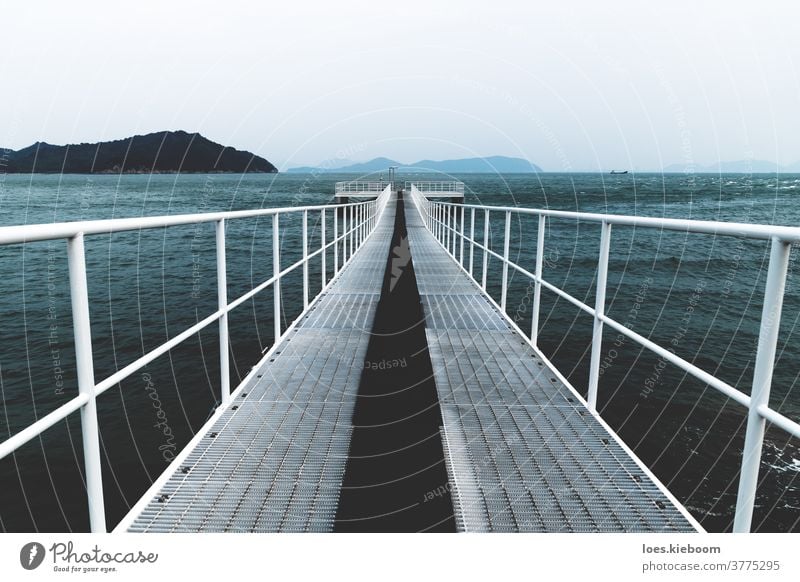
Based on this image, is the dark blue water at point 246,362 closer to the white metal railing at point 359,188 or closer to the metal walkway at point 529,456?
the metal walkway at point 529,456

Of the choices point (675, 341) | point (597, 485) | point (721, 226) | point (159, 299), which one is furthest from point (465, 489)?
point (159, 299)

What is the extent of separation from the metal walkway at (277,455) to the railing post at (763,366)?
149 centimetres

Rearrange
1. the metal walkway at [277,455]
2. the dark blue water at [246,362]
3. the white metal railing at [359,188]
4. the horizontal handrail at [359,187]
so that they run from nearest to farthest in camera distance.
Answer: the metal walkway at [277,455]
the dark blue water at [246,362]
the white metal railing at [359,188]
the horizontal handrail at [359,187]

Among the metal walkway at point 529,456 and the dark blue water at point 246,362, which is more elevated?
the metal walkway at point 529,456

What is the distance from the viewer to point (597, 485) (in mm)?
2455

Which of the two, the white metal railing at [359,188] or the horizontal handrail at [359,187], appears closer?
the white metal railing at [359,188]

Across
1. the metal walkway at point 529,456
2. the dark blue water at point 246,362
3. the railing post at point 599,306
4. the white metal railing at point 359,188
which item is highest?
the white metal railing at point 359,188

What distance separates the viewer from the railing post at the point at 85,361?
1591 millimetres

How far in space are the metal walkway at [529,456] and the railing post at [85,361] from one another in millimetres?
1347

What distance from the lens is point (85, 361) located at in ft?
5.50

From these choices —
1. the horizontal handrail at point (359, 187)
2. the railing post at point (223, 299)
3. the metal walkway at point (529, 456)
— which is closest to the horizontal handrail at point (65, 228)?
the railing post at point (223, 299)

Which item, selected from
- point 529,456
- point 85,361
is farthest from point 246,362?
point 85,361

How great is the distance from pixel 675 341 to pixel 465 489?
33.6 ft

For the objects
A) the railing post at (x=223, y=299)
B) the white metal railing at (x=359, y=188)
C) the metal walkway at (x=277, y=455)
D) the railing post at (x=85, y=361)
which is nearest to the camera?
the railing post at (x=85, y=361)
